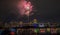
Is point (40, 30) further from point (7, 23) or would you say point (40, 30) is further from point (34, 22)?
point (7, 23)

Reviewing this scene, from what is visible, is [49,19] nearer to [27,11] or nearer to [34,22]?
[34,22]

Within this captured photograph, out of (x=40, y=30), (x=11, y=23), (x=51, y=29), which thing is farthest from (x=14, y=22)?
(x=51, y=29)

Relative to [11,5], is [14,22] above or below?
below

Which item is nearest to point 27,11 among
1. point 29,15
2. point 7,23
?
point 29,15

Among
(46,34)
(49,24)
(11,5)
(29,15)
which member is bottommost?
(46,34)

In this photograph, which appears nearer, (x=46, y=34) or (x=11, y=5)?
(x=46, y=34)

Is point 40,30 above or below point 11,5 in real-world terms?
below
